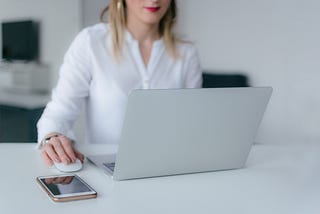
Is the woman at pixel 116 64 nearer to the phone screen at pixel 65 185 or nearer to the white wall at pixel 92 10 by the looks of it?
the phone screen at pixel 65 185

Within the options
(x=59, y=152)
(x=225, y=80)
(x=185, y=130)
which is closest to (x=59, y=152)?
(x=59, y=152)

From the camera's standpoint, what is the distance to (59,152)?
3.55 feet

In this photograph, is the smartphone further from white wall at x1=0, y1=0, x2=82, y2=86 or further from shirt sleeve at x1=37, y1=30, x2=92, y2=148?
white wall at x1=0, y1=0, x2=82, y2=86

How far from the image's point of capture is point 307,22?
2.79 m

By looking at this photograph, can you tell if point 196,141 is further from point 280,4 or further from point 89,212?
point 280,4

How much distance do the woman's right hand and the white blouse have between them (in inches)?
11.7

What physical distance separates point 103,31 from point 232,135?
0.73m

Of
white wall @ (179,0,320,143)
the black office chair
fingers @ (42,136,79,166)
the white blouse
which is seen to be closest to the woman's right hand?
fingers @ (42,136,79,166)

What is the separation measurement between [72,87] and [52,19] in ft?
13.5

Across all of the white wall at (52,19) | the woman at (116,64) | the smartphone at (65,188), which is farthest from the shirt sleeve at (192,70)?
the white wall at (52,19)

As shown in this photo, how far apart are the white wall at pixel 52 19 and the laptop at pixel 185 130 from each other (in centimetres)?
413

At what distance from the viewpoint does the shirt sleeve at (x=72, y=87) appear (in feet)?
4.60

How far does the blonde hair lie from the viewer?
5.06 feet

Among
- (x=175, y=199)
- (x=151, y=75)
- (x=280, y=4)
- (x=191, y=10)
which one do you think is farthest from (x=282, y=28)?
(x=175, y=199)
